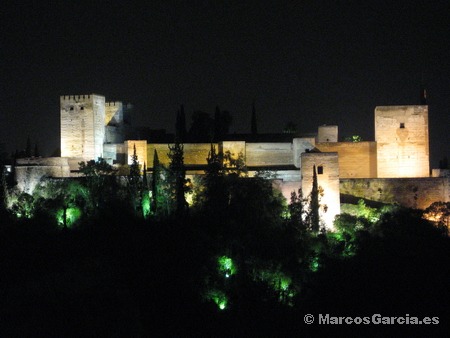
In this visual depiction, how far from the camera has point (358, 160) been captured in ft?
134

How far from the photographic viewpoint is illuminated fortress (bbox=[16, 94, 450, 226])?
38116mm

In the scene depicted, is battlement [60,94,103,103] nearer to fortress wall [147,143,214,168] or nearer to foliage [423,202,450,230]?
fortress wall [147,143,214,168]

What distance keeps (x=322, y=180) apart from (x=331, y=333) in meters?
7.52

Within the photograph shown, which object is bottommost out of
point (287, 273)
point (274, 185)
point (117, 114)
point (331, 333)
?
point (331, 333)

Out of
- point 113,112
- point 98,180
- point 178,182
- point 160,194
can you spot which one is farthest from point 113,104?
point 178,182

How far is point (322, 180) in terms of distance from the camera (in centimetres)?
3634

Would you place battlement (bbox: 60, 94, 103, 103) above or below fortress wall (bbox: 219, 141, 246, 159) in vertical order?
above

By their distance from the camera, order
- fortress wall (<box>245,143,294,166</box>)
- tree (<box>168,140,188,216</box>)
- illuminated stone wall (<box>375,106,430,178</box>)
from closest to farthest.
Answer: tree (<box>168,140,188,216</box>) < illuminated stone wall (<box>375,106,430,178</box>) < fortress wall (<box>245,143,294,166</box>)

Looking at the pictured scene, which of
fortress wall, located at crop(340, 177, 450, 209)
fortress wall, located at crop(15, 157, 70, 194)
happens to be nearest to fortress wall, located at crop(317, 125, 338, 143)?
fortress wall, located at crop(340, 177, 450, 209)

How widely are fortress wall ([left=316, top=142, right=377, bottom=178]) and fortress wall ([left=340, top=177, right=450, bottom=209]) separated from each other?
1.81 meters

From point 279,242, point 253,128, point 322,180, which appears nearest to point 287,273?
point 279,242

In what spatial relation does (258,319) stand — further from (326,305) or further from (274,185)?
(274,185)

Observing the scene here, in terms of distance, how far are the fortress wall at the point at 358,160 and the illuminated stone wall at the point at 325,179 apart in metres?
4.50

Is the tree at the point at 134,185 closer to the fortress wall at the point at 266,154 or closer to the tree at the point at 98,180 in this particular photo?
the tree at the point at 98,180
